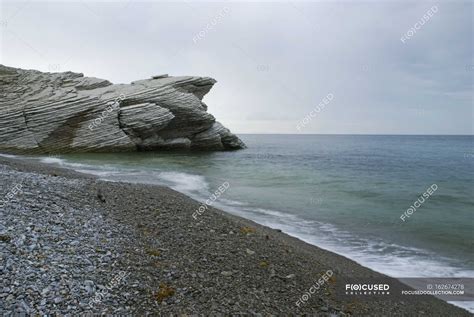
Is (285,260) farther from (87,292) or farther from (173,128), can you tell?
(173,128)

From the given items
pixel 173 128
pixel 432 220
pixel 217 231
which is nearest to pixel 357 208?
pixel 432 220

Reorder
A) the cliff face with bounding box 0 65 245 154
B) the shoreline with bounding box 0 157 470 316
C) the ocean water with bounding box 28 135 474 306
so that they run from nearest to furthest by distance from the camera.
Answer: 1. the shoreline with bounding box 0 157 470 316
2. the ocean water with bounding box 28 135 474 306
3. the cliff face with bounding box 0 65 245 154

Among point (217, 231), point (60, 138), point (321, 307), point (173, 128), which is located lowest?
point (321, 307)

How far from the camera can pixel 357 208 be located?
2162 centimetres

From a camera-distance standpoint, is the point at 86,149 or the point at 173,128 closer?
the point at 86,149

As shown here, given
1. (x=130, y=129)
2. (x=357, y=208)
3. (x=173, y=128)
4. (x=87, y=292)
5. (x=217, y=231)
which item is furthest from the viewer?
(x=173, y=128)

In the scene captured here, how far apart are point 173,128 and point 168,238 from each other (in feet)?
169
